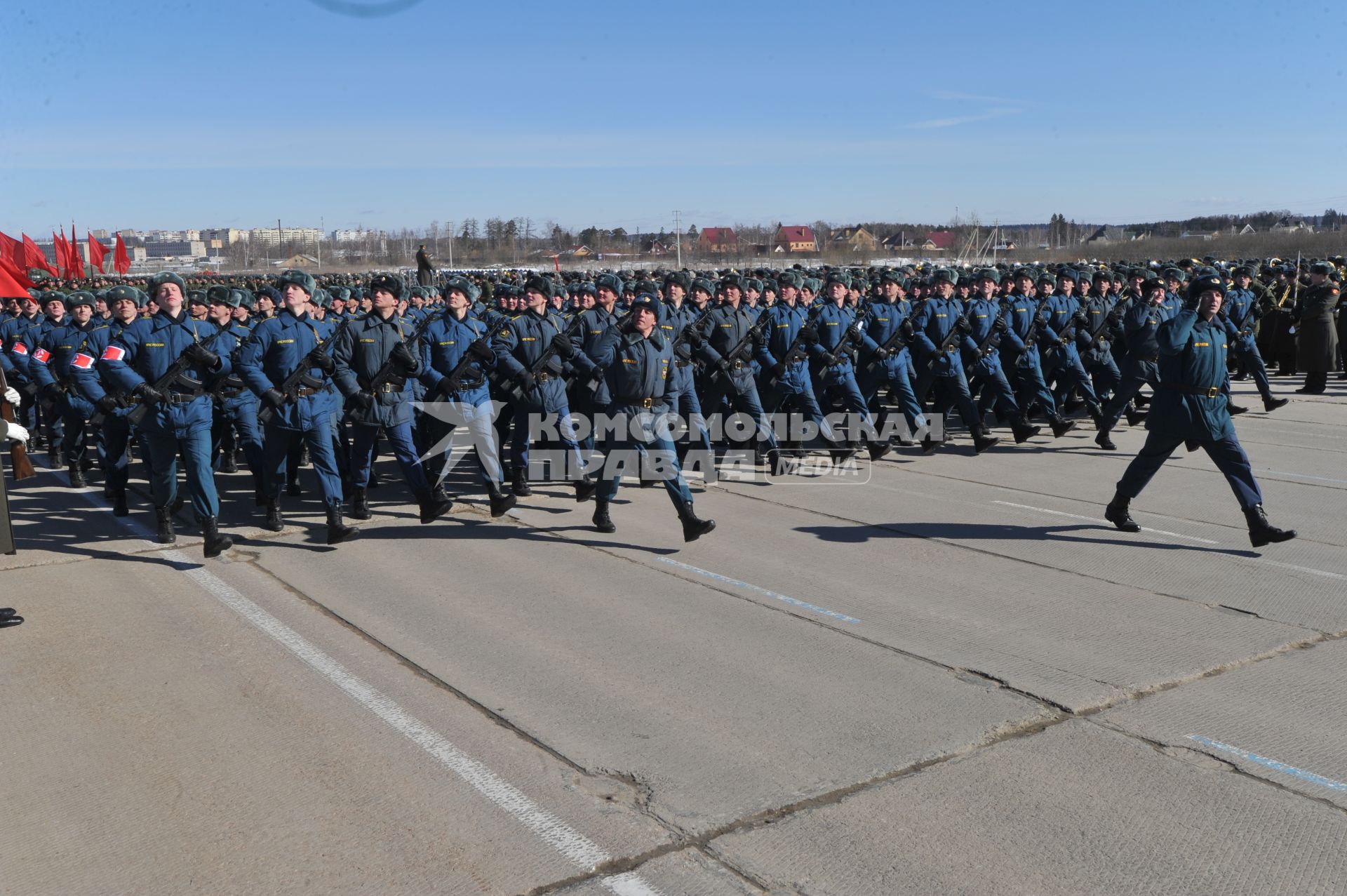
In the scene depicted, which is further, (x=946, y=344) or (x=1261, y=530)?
(x=946, y=344)

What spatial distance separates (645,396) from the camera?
8.31 metres

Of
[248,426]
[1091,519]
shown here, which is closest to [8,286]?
[248,426]

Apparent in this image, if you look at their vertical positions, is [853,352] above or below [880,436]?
above

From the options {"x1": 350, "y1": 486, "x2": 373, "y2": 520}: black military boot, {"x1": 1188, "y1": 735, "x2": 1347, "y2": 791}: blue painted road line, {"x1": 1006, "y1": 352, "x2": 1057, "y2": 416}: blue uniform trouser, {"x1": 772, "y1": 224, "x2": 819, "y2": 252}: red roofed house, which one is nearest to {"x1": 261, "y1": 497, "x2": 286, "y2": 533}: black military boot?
{"x1": 350, "y1": 486, "x2": 373, "y2": 520}: black military boot

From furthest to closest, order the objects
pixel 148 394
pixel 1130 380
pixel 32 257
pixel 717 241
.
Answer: pixel 717 241 < pixel 32 257 < pixel 1130 380 < pixel 148 394

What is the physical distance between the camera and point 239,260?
127 metres

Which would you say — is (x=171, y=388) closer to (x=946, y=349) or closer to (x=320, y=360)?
(x=320, y=360)

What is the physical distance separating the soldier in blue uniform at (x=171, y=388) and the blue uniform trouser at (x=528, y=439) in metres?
2.72

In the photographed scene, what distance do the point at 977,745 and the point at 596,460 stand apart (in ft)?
20.6

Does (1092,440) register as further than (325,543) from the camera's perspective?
Yes

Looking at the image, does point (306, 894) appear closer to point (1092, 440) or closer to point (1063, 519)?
point (1063, 519)

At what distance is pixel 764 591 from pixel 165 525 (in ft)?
16.0

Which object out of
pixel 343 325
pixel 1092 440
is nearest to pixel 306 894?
pixel 343 325

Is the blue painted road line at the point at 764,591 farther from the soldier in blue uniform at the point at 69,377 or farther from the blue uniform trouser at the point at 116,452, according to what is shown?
the soldier in blue uniform at the point at 69,377
